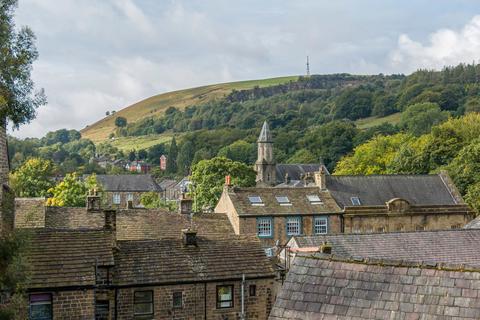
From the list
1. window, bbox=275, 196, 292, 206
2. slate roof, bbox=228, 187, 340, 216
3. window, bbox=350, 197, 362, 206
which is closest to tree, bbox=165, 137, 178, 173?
window, bbox=350, 197, 362, 206

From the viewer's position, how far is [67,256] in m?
24.4

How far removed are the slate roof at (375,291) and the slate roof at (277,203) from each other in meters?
32.9

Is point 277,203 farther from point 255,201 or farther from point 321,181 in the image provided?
point 321,181

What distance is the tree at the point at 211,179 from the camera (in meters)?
71.6

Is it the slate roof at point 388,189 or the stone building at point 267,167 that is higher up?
the stone building at point 267,167

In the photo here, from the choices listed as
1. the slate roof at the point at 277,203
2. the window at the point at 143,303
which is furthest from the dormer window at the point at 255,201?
the window at the point at 143,303

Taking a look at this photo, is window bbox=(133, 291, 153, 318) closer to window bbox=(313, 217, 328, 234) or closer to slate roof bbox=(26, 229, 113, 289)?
slate roof bbox=(26, 229, 113, 289)

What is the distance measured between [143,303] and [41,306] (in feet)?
14.7

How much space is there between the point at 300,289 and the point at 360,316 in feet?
5.92

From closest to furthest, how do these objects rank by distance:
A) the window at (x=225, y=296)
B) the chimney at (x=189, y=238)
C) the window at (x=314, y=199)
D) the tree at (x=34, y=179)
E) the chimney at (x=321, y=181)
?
1. the window at (x=225, y=296)
2. the chimney at (x=189, y=238)
3. the window at (x=314, y=199)
4. the chimney at (x=321, y=181)
5. the tree at (x=34, y=179)

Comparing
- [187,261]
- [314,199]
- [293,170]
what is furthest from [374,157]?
[187,261]

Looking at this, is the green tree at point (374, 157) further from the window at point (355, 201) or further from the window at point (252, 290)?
the window at point (252, 290)

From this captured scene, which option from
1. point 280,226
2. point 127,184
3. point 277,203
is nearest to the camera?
point 280,226

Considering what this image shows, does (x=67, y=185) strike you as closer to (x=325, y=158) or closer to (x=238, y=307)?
(x=238, y=307)
